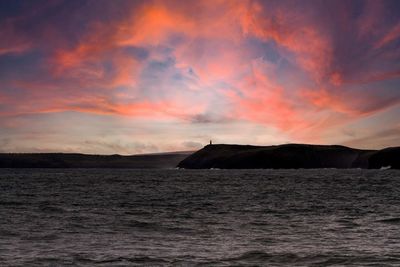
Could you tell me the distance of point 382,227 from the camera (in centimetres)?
3253

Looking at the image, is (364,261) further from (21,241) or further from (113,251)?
(21,241)

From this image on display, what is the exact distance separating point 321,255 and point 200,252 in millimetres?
5553

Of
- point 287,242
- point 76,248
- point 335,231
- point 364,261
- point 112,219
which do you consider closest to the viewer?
point 364,261

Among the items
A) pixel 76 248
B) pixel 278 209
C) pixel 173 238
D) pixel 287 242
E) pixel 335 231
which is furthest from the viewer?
pixel 278 209

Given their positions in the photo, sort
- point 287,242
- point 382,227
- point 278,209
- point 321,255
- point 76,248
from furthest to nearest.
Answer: point 278,209 < point 382,227 < point 287,242 < point 76,248 < point 321,255

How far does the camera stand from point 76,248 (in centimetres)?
2386

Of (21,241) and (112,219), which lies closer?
(21,241)

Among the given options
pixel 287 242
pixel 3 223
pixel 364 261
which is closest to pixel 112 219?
pixel 3 223

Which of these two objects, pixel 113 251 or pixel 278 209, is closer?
pixel 113 251

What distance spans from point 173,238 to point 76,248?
611 cm

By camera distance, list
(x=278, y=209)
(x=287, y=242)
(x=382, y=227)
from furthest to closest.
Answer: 1. (x=278, y=209)
2. (x=382, y=227)
3. (x=287, y=242)

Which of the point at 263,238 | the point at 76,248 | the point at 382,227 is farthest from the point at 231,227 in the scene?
the point at 76,248

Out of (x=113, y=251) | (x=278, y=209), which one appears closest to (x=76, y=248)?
(x=113, y=251)

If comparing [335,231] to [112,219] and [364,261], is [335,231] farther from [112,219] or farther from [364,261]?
[112,219]
